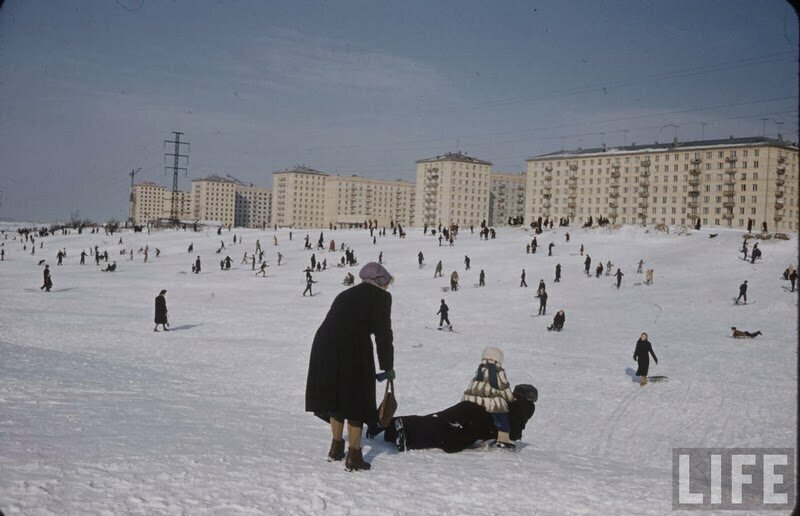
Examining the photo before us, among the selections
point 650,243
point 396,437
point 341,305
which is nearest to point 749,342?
point 396,437

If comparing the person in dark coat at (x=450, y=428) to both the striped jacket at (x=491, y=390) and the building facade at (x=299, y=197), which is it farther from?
the building facade at (x=299, y=197)

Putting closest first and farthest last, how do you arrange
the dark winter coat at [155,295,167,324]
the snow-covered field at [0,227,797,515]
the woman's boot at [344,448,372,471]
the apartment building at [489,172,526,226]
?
the snow-covered field at [0,227,797,515], the woman's boot at [344,448,372,471], the dark winter coat at [155,295,167,324], the apartment building at [489,172,526,226]

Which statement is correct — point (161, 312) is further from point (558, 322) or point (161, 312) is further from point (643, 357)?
point (558, 322)

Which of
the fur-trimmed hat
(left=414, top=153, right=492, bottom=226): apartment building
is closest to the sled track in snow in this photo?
the fur-trimmed hat

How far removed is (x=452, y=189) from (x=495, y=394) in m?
148

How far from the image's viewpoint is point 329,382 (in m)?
5.35

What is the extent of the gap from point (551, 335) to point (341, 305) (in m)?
19.9

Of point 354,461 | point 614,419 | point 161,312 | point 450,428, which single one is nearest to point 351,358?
point 354,461

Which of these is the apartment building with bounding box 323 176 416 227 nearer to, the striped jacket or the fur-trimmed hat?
the striped jacket

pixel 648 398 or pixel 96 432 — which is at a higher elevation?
pixel 96 432

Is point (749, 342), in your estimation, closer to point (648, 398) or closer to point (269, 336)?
point (648, 398)

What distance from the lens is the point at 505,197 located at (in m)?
184

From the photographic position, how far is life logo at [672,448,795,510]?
209 inches

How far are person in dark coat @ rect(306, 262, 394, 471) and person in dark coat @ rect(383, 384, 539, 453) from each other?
119 cm
